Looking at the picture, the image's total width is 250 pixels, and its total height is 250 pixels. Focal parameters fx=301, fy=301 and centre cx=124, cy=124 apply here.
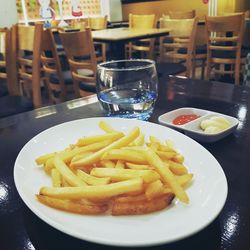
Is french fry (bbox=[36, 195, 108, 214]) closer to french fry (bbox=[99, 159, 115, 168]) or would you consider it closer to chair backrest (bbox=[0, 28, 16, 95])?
french fry (bbox=[99, 159, 115, 168])

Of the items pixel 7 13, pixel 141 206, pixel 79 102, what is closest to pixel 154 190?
pixel 141 206

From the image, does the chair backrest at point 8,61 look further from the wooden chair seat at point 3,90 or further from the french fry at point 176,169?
the french fry at point 176,169

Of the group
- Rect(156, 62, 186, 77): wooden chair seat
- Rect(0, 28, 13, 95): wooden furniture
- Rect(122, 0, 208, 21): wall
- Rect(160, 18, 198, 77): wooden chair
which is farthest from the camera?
Rect(122, 0, 208, 21): wall

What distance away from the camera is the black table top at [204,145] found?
1.49 feet

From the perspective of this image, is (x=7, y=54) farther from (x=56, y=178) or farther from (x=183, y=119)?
(x=56, y=178)

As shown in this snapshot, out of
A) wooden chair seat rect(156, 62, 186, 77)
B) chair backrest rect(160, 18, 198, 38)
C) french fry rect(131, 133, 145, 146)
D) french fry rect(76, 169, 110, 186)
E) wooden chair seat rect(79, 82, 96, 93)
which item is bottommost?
wooden chair seat rect(79, 82, 96, 93)

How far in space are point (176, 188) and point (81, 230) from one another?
15cm

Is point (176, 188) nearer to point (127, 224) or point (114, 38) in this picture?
point (127, 224)

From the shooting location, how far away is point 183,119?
0.89 metres

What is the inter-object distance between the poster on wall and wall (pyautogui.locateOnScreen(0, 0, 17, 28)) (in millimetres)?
544

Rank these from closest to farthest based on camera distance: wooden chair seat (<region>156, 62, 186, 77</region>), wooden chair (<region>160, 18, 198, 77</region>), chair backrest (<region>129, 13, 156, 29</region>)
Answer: wooden chair seat (<region>156, 62, 186, 77</region>)
wooden chair (<region>160, 18, 198, 77</region>)
chair backrest (<region>129, 13, 156, 29</region>)

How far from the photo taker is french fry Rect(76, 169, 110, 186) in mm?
478

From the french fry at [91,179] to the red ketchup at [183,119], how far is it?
0.42 meters

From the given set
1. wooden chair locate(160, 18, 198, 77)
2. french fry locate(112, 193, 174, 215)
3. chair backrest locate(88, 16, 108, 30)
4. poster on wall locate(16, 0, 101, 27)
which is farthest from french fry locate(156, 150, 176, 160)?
poster on wall locate(16, 0, 101, 27)
